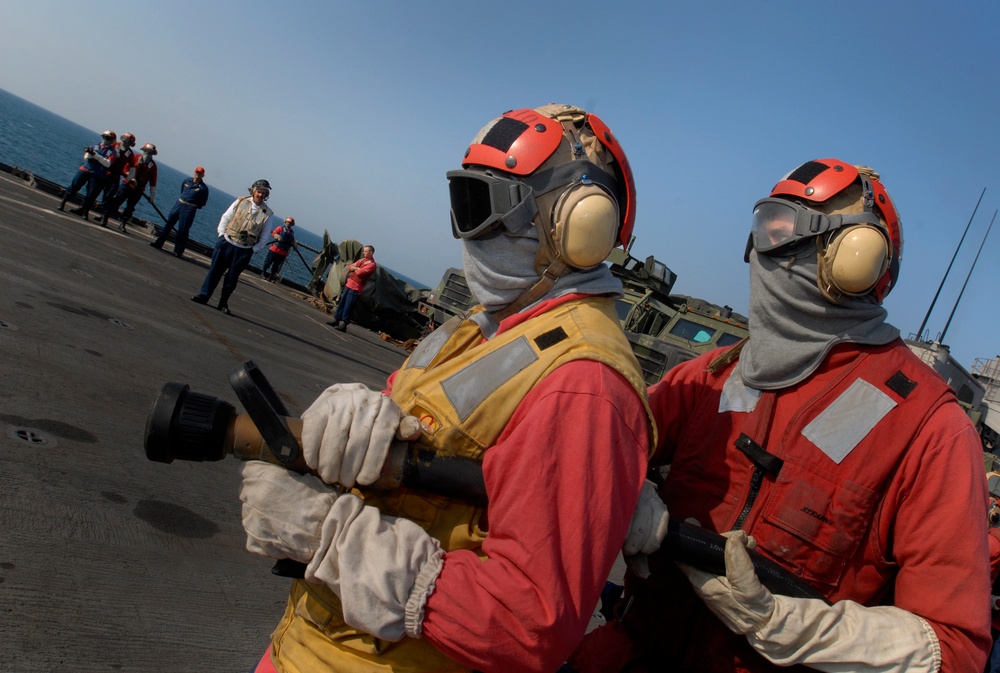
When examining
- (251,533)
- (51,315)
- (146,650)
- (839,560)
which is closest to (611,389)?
A: (251,533)

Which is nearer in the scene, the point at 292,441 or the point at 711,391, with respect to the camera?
the point at 292,441

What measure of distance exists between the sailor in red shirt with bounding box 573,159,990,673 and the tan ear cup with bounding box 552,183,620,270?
2.60 ft

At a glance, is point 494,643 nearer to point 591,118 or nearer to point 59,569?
point 591,118

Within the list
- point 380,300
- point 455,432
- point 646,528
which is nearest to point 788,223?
point 646,528

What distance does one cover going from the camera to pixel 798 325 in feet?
7.34

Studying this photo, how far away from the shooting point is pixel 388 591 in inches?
53.1

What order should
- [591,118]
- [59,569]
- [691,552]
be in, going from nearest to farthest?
[691,552] < [591,118] < [59,569]

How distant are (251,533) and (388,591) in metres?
0.33

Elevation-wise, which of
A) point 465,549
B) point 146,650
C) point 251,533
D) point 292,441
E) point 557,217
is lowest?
point 146,650

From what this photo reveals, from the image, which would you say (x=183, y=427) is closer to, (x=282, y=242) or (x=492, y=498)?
(x=492, y=498)

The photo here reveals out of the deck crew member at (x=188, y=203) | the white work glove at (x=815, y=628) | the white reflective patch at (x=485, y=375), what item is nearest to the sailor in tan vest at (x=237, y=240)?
the deck crew member at (x=188, y=203)

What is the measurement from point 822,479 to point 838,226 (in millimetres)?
787

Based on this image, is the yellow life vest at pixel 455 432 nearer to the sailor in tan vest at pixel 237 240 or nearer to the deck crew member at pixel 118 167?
the sailor in tan vest at pixel 237 240

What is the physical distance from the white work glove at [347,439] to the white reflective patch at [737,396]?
129 centimetres
